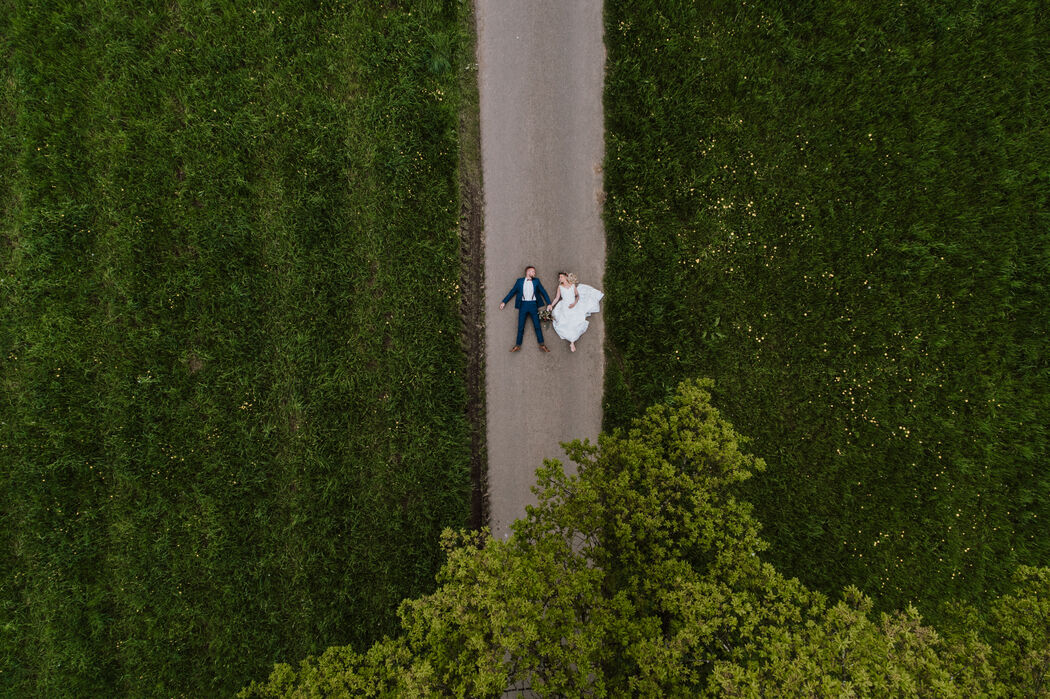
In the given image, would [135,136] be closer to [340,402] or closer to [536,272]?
[340,402]

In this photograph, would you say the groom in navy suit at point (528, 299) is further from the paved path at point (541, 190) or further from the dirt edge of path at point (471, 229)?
the dirt edge of path at point (471, 229)

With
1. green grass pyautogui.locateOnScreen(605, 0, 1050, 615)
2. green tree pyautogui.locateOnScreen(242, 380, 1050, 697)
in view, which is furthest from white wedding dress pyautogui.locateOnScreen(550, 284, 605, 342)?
green tree pyautogui.locateOnScreen(242, 380, 1050, 697)

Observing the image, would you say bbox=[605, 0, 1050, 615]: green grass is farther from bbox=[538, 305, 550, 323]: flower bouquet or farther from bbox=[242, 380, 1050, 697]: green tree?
bbox=[242, 380, 1050, 697]: green tree

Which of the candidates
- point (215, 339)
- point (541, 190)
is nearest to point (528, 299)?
point (541, 190)

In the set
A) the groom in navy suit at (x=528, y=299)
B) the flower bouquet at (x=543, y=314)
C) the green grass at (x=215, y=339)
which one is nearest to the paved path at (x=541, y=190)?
the groom in navy suit at (x=528, y=299)

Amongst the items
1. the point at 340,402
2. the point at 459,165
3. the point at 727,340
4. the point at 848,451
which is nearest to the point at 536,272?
the point at 459,165
